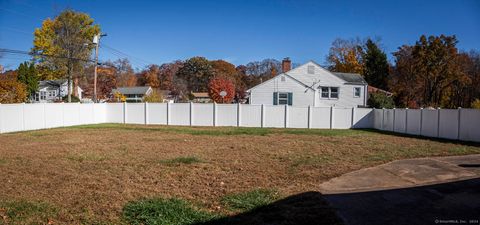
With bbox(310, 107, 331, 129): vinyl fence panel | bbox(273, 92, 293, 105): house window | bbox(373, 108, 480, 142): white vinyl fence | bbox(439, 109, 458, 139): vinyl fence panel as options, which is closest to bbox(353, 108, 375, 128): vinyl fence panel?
bbox(373, 108, 480, 142): white vinyl fence

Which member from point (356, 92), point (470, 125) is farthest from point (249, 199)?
point (356, 92)

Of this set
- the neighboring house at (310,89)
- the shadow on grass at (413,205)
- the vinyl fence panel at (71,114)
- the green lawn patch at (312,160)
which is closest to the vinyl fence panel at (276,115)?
the neighboring house at (310,89)

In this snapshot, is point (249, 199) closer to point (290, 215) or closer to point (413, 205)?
point (290, 215)

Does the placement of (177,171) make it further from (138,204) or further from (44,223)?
(44,223)

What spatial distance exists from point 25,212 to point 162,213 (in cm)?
203

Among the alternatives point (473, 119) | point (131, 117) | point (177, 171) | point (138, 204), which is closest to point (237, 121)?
point (131, 117)

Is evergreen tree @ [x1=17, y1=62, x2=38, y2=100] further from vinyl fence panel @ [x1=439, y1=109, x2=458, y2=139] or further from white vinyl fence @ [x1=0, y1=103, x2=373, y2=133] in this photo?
vinyl fence panel @ [x1=439, y1=109, x2=458, y2=139]

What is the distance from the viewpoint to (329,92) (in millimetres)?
29891

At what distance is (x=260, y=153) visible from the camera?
10.2 metres

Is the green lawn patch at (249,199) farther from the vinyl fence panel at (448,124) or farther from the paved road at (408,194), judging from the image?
the vinyl fence panel at (448,124)

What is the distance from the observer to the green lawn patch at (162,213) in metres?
4.43

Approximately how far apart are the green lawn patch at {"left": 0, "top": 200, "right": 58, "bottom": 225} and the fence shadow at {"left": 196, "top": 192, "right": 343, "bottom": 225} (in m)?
2.36

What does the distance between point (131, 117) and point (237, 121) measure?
27.1ft

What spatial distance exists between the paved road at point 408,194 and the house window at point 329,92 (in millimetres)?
21976
